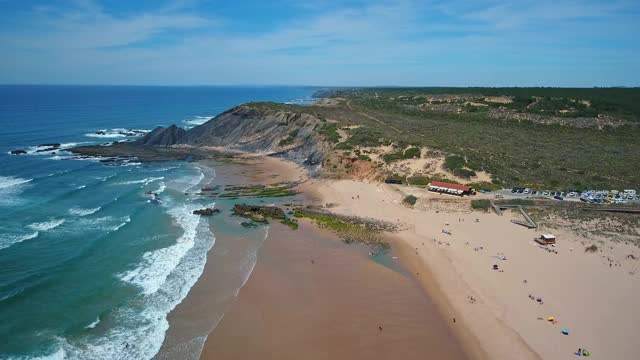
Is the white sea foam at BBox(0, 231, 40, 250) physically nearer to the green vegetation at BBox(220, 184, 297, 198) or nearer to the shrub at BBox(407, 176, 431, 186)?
the green vegetation at BBox(220, 184, 297, 198)

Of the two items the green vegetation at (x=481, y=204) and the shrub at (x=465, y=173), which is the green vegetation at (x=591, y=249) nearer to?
the green vegetation at (x=481, y=204)

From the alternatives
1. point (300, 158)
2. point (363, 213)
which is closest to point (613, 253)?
point (363, 213)

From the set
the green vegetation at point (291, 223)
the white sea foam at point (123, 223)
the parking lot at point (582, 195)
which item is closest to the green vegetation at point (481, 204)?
the parking lot at point (582, 195)

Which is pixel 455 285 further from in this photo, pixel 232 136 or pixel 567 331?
pixel 232 136

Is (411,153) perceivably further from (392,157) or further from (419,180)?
(419,180)

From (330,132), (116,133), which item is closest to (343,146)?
(330,132)

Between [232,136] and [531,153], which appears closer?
[531,153]
